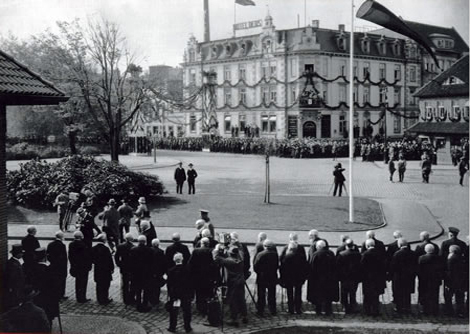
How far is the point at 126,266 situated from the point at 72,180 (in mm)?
7680

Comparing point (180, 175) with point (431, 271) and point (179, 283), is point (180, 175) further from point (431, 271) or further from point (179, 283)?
point (431, 271)

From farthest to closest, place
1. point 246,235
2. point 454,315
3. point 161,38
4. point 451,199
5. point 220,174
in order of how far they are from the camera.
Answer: point 220,174 → point 451,199 → point 246,235 → point 161,38 → point 454,315

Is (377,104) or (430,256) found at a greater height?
(377,104)

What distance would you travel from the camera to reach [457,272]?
874cm

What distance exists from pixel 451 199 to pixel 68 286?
10.8m

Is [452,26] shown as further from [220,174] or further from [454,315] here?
[220,174]

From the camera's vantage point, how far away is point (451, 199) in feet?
53.1

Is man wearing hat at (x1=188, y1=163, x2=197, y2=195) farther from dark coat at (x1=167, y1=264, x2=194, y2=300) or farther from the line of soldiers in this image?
dark coat at (x1=167, y1=264, x2=194, y2=300)

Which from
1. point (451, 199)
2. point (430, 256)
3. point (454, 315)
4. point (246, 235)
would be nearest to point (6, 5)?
point (246, 235)

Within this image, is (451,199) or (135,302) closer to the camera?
(135,302)

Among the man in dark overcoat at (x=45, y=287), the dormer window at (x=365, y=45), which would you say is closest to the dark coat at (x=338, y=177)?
the dormer window at (x=365, y=45)

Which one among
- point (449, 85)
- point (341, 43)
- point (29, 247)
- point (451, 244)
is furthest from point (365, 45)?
point (29, 247)

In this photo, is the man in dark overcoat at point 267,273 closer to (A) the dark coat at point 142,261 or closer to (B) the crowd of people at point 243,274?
(B) the crowd of people at point 243,274

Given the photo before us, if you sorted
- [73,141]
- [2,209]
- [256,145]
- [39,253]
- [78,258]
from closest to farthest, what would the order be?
1. [39,253]
2. [2,209]
3. [78,258]
4. [73,141]
5. [256,145]
